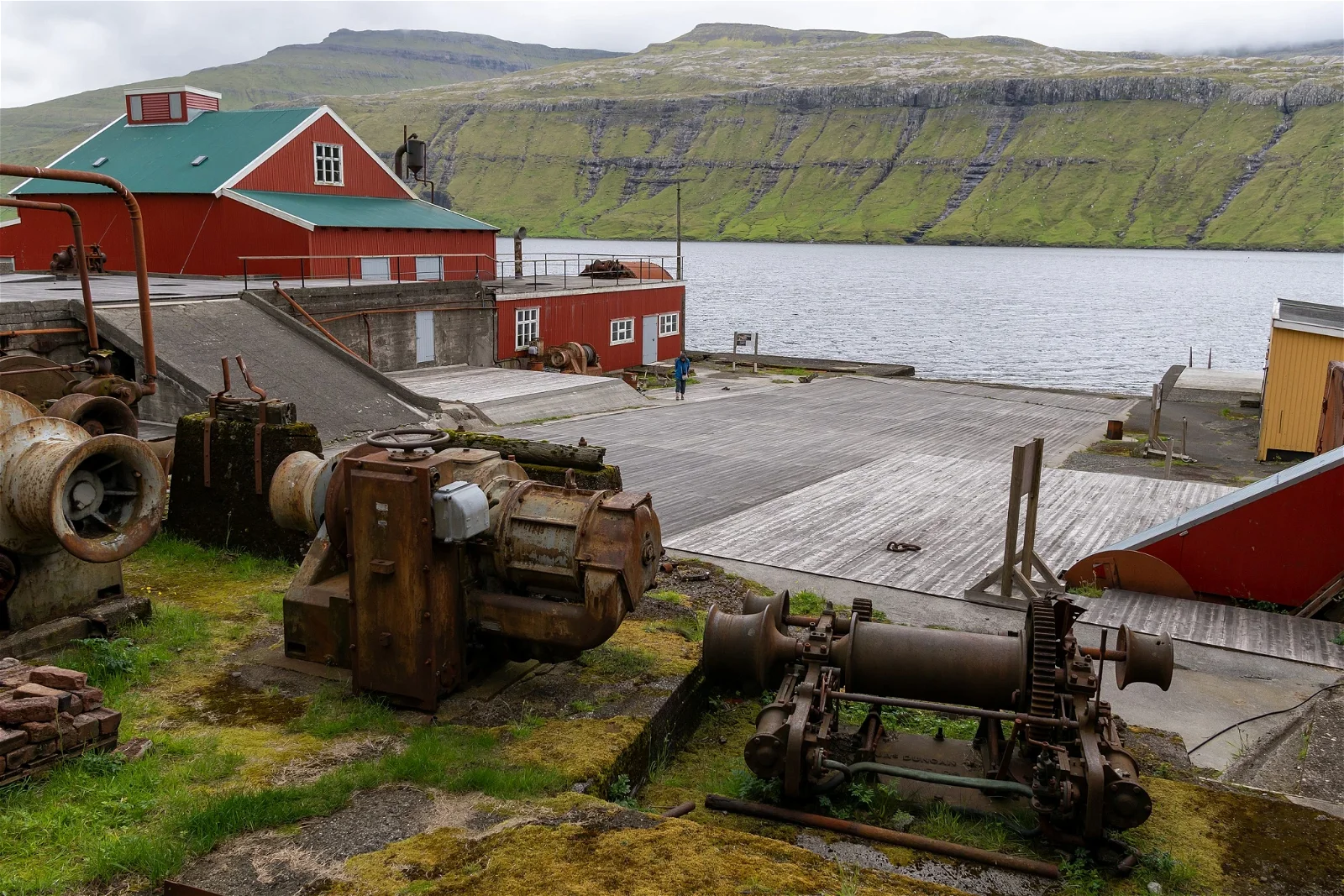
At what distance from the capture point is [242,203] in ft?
102

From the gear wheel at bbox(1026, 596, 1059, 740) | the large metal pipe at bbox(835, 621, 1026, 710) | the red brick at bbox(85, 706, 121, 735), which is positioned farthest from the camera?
the large metal pipe at bbox(835, 621, 1026, 710)

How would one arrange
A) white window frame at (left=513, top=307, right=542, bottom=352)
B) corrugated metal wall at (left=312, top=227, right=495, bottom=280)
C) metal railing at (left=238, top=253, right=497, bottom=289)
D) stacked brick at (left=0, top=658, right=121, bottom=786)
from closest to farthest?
stacked brick at (left=0, top=658, right=121, bottom=786) → metal railing at (left=238, top=253, right=497, bottom=289) → corrugated metal wall at (left=312, top=227, right=495, bottom=280) → white window frame at (left=513, top=307, right=542, bottom=352)

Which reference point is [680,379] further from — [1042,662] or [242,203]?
[1042,662]

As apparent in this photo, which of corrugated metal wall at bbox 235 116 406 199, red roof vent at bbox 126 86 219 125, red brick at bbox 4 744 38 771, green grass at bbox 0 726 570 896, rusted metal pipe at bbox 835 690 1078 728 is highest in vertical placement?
red roof vent at bbox 126 86 219 125

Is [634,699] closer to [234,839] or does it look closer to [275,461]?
[234,839]

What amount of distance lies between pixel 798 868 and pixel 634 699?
242cm

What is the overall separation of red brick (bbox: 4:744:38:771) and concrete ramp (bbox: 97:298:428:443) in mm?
13175

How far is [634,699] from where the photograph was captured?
24.9 ft

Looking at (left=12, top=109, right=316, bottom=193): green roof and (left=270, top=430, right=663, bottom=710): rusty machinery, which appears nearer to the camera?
(left=270, top=430, right=663, bottom=710): rusty machinery

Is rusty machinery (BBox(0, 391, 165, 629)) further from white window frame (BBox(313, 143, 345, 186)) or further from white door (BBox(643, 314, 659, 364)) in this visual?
white door (BBox(643, 314, 659, 364))

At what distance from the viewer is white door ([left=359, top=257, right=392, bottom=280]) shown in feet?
111

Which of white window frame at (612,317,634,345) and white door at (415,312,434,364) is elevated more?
white door at (415,312,434,364)

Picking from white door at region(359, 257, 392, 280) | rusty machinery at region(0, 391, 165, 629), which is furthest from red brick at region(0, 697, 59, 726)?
white door at region(359, 257, 392, 280)

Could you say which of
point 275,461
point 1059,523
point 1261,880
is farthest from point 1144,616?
point 275,461
